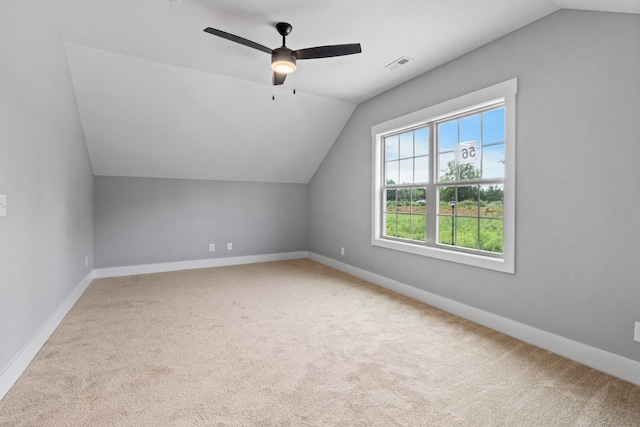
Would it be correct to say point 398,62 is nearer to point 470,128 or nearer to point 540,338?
point 470,128

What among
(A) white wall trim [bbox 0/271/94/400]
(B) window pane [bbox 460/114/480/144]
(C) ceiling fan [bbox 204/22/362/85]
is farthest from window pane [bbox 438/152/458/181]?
(A) white wall trim [bbox 0/271/94/400]

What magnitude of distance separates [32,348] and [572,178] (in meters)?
4.21

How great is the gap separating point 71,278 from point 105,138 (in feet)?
6.16

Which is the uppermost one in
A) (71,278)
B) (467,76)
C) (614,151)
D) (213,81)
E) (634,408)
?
(213,81)

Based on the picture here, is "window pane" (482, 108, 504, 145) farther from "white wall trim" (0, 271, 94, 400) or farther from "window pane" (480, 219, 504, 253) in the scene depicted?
"white wall trim" (0, 271, 94, 400)

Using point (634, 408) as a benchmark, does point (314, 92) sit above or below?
above

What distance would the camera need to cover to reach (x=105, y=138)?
408cm

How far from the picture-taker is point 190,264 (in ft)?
17.0

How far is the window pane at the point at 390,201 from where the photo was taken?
13.7ft

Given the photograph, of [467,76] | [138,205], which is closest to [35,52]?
[138,205]

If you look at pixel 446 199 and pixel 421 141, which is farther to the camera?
pixel 421 141

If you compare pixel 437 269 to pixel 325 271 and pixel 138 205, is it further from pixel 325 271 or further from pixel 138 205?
pixel 138 205

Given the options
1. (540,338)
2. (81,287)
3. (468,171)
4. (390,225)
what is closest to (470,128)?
(468,171)

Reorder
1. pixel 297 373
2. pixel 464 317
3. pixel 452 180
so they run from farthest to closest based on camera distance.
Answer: pixel 452 180 → pixel 464 317 → pixel 297 373
